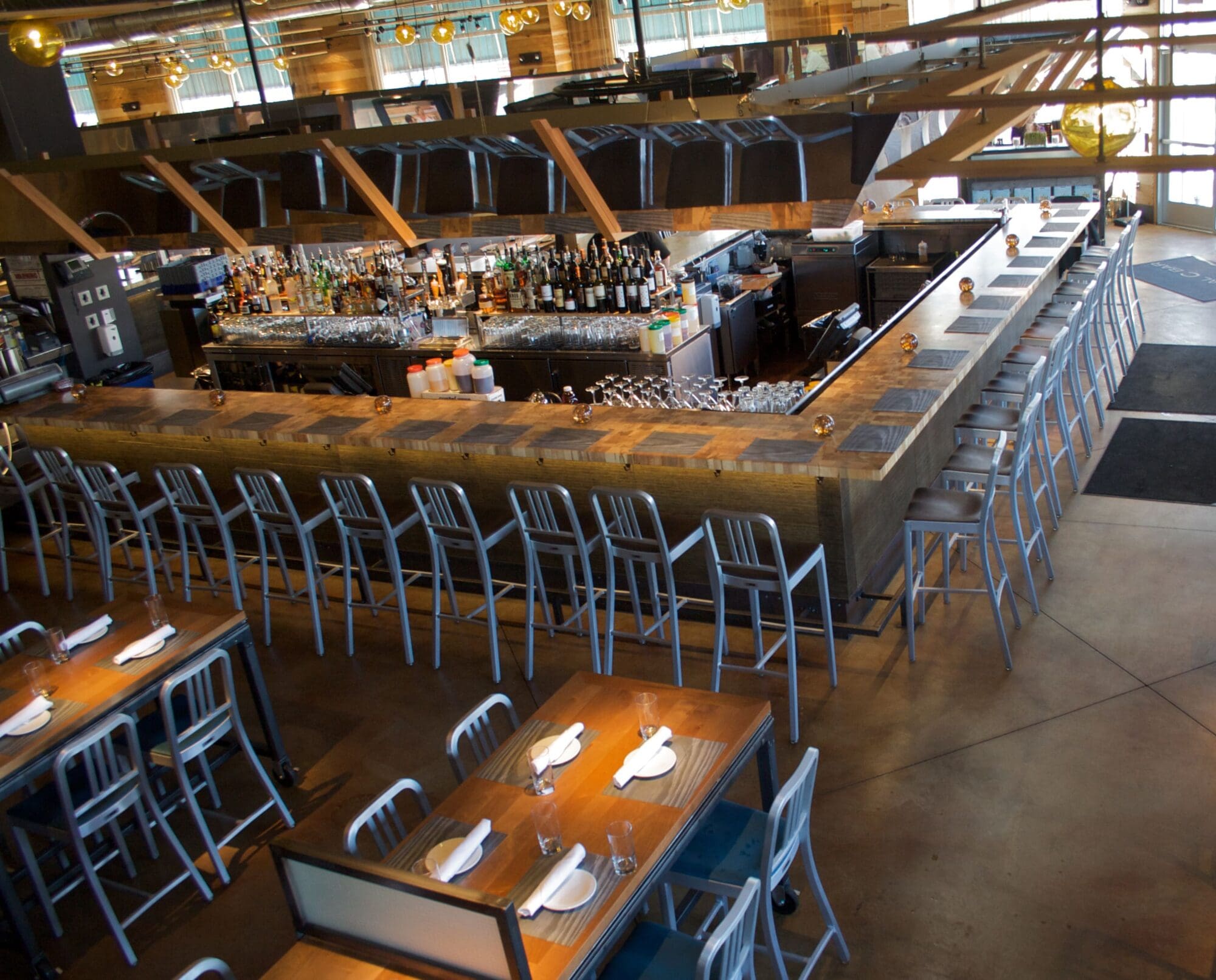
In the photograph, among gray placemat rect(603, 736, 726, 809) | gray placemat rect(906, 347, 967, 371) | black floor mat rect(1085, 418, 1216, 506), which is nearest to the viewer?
gray placemat rect(603, 736, 726, 809)

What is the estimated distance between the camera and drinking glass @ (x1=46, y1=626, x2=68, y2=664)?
4.04m

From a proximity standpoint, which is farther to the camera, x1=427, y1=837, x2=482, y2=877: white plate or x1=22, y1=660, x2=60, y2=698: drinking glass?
x1=22, y1=660, x2=60, y2=698: drinking glass

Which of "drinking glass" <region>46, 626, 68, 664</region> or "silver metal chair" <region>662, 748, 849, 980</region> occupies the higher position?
"drinking glass" <region>46, 626, 68, 664</region>

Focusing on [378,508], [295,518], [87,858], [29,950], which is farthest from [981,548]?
[29,950]

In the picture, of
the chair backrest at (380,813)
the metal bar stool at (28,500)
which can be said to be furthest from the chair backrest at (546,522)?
the metal bar stool at (28,500)

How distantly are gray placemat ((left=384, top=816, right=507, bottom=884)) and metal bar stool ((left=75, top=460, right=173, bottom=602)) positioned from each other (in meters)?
3.29

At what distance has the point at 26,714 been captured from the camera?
3.65 m

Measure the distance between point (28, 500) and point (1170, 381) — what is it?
7.12 m

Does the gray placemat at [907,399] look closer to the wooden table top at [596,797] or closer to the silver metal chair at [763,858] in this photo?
the wooden table top at [596,797]

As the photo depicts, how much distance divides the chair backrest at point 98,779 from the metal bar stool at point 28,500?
2976mm

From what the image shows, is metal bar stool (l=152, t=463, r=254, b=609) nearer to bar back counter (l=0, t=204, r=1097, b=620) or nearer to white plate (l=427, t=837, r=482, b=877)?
bar back counter (l=0, t=204, r=1097, b=620)

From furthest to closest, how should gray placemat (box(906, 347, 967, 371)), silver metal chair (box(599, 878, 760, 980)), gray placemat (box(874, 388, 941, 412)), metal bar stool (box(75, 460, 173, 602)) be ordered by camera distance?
metal bar stool (box(75, 460, 173, 602)), gray placemat (box(906, 347, 967, 371)), gray placemat (box(874, 388, 941, 412)), silver metal chair (box(599, 878, 760, 980))

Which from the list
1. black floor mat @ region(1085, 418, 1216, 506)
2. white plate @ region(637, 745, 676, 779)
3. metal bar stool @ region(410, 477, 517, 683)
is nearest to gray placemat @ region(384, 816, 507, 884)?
white plate @ region(637, 745, 676, 779)

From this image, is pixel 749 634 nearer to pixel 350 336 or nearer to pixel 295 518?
pixel 295 518
